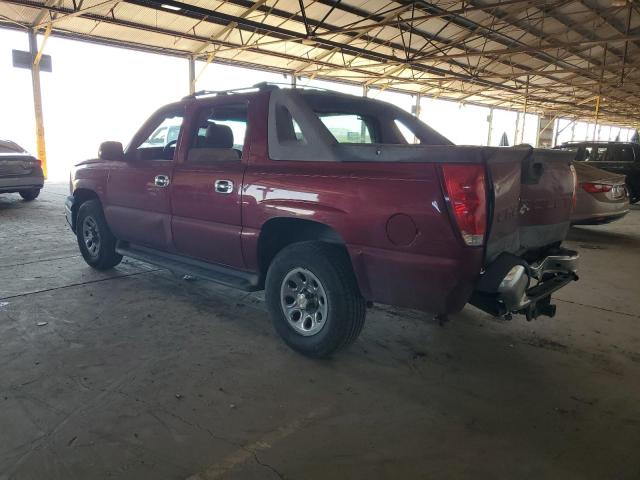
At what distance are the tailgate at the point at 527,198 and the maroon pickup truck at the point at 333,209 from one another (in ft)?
0.04

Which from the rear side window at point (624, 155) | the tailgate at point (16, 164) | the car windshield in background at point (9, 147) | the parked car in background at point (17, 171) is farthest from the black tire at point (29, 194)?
the rear side window at point (624, 155)

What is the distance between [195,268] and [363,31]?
515 inches

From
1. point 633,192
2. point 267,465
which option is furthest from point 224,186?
point 633,192

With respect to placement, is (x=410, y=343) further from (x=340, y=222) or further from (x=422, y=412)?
(x=340, y=222)

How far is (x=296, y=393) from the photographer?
2762mm

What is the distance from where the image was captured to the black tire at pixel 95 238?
494 cm

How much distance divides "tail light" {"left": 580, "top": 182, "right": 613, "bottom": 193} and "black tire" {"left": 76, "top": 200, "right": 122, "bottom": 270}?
669 centimetres

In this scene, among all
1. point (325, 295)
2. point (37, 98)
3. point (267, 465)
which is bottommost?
point (267, 465)

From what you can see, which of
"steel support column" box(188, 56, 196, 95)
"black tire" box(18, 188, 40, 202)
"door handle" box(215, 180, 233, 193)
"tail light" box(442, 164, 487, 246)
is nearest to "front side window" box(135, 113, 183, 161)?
"door handle" box(215, 180, 233, 193)

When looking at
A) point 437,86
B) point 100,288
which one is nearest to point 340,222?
point 100,288

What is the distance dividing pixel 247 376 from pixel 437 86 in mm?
23645

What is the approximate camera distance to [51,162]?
65.3ft

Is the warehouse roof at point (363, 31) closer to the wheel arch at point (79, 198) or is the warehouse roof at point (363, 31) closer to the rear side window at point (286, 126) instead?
the wheel arch at point (79, 198)

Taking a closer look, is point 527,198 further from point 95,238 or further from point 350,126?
point 95,238
